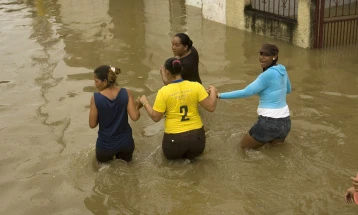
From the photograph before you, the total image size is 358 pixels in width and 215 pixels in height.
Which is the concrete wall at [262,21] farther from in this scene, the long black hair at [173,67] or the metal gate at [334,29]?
the long black hair at [173,67]

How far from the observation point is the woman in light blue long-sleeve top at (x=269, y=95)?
18.0 feet

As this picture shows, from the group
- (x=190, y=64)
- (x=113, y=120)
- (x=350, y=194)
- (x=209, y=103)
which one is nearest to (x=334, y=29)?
(x=190, y=64)

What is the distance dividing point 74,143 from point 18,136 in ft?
3.11

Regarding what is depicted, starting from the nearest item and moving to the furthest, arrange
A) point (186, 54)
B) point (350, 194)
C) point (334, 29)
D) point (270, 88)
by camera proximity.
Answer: point (350, 194) < point (270, 88) < point (186, 54) < point (334, 29)

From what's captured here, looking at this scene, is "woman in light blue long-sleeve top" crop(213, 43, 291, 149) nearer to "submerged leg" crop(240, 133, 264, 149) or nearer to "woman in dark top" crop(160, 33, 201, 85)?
"submerged leg" crop(240, 133, 264, 149)

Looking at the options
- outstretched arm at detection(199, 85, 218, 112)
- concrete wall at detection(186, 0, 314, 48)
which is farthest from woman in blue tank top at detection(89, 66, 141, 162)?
concrete wall at detection(186, 0, 314, 48)

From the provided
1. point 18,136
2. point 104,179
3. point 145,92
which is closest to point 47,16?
point 145,92

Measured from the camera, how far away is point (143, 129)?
7.25 m

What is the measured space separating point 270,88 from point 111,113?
1880 mm

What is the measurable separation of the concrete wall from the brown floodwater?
0.24 metres

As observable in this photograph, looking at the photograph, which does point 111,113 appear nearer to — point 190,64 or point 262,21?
point 190,64

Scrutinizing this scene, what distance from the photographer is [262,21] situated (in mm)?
11250

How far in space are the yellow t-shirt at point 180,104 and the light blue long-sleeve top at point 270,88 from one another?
439mm

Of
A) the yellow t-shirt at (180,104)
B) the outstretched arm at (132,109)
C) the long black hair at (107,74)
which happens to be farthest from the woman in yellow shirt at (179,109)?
the long black hair at (107,74)
